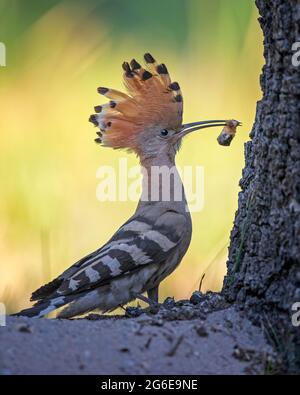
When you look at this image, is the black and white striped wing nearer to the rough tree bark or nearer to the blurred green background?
the blurred green background

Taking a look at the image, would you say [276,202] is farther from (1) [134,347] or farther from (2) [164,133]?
(2) [164,133]

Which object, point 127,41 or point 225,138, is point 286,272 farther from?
point 127,41

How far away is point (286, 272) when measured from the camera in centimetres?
279

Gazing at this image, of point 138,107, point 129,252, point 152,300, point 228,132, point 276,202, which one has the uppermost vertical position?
point 138,107

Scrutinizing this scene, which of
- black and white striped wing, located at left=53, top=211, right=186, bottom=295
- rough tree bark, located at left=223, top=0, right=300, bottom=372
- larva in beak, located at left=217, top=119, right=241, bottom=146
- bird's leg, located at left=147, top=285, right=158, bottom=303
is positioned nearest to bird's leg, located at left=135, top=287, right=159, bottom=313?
bird's leg, located at left=147, top=285, right=158, bottom=303

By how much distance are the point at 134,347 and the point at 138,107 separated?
5.46 feet

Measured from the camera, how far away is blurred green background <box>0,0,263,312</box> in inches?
179

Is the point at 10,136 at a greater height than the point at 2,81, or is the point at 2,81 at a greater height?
the point at 2,81

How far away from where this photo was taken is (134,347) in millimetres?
2654

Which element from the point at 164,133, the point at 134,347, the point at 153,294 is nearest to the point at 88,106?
the point at 164,133

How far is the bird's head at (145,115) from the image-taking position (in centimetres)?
397

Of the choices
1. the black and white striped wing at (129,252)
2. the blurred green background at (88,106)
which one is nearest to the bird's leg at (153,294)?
the black and white striped wing at (129,252)
